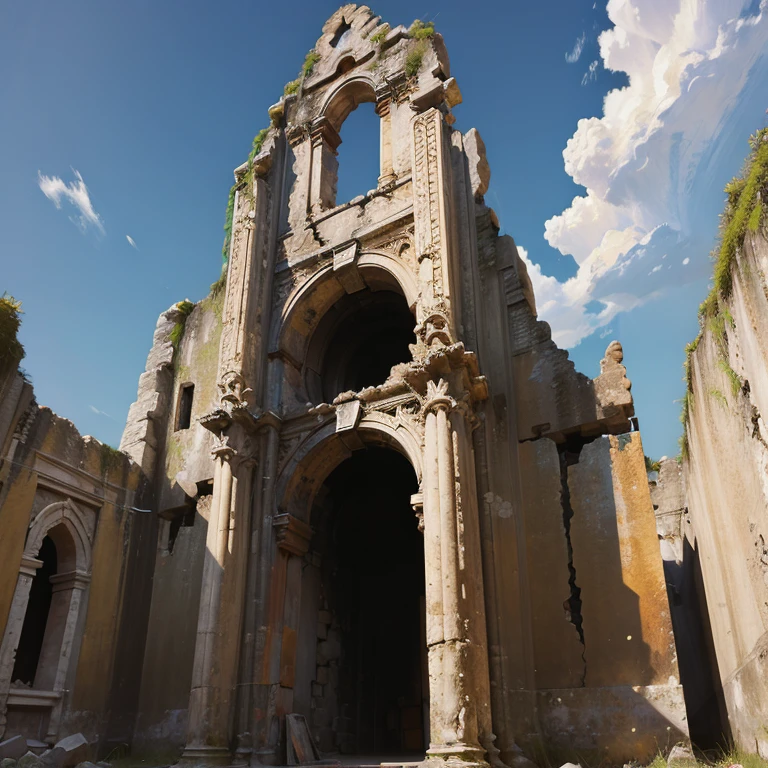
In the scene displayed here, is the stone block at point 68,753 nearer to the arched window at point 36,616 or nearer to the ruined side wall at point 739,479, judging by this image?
the arched window at point 36,616

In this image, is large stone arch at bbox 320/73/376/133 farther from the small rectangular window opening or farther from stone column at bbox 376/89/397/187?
the small rectangular window opening

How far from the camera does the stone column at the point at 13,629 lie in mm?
9516

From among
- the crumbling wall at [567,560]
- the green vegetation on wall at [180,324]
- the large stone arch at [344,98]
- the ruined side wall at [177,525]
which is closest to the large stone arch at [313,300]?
the ruined side wall at [177,525]

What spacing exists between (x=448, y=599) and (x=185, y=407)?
7.34 metres

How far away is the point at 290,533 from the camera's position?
1033 cm

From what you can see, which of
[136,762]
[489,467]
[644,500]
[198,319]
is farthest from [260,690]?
[198,319]

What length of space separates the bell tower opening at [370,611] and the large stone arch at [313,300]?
7.55 feet

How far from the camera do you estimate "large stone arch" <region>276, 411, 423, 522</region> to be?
10148mm

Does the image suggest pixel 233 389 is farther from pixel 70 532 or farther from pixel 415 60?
pixel 415 60

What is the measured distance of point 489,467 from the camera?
9.30m

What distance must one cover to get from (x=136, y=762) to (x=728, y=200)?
10341 millimetres

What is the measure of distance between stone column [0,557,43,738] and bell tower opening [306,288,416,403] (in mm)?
5022

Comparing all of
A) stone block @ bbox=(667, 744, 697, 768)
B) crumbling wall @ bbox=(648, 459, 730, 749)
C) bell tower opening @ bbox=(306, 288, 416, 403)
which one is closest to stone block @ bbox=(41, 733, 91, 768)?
bell tower opening @ bbox=(306, 288, 416, 403)

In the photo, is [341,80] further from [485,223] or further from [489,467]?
[489,467]
